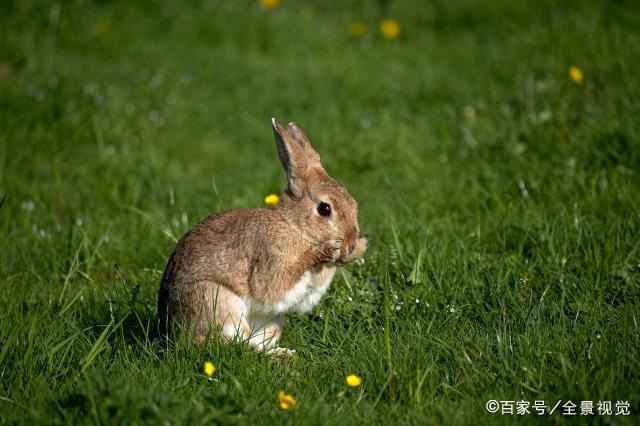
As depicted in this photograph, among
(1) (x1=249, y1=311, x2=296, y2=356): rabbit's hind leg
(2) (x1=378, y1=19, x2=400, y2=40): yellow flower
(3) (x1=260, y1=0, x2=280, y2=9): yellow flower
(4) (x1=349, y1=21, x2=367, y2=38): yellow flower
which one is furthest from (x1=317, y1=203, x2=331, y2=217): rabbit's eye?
(3) (x1=260, y1=0, x2=280, y2=9): yellow flower

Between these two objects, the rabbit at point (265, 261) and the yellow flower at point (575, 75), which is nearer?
the rabbit at point (265, 261)

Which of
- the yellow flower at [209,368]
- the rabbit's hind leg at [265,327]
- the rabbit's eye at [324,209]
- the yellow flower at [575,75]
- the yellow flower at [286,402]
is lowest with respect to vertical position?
the rabbit's hind leg at [265,327]

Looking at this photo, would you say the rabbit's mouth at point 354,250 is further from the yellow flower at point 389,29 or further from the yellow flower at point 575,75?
the yellow flower at point 389,29

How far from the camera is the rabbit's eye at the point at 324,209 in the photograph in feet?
14.4

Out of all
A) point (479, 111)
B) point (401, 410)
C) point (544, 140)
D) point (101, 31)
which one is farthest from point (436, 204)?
point (101, 31)

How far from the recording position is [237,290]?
171 inches

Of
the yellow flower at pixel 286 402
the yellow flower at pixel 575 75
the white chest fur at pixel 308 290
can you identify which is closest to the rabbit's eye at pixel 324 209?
the white chest fur at pixel 308 290

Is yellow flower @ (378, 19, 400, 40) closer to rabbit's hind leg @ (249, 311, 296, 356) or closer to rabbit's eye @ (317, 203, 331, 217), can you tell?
rabbit's eye @ (317, 203, 331, 217)

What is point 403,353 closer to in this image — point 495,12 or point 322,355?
point 322,355

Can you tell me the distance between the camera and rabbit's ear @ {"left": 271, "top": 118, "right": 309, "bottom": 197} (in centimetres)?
446

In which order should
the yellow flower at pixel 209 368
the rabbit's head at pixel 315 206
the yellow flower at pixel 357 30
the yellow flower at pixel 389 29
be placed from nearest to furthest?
the yellow flower at pixel 209 368 → the rabbit's head at pixel 315 206 → the yellow flower at pixel 389 29 → the yellow flower at pixel 357 30

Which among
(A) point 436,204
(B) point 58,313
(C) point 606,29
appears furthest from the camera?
(C) point 606,29

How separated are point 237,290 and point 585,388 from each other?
188 centimetres

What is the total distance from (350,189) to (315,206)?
2.07m
